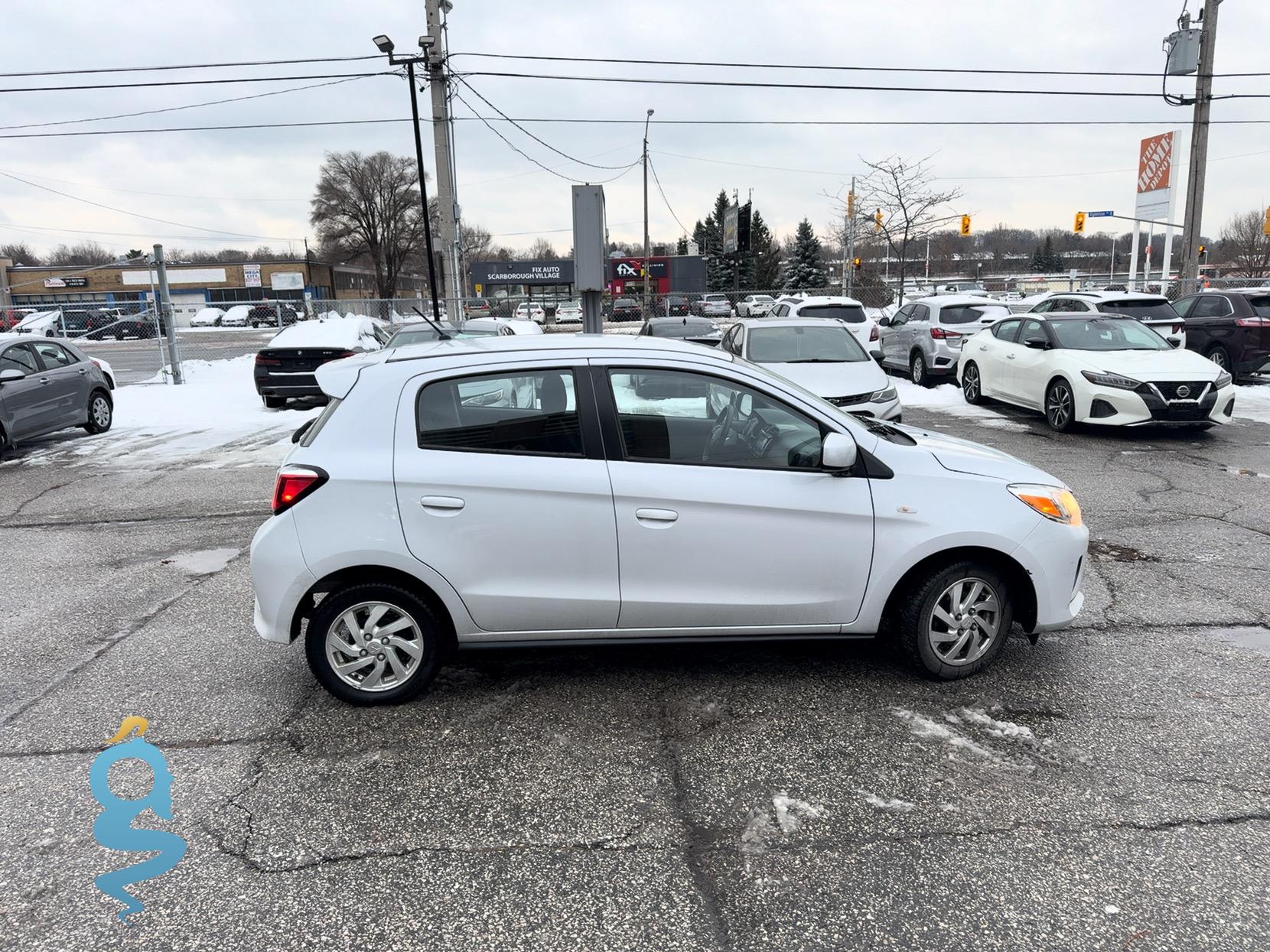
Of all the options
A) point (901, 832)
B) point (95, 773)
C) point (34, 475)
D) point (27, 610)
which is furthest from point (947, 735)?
point (34, 475)

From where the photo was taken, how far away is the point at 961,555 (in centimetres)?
407

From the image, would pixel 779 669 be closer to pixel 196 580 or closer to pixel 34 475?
pixel 196 580

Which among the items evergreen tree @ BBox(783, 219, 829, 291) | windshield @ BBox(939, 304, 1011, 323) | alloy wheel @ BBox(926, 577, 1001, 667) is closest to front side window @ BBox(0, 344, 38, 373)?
alloy wheel @ BBox(926, 577, 1001, 667)

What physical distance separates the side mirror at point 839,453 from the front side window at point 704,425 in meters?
0.09

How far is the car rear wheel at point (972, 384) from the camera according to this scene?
46.3 feet

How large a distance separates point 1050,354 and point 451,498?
10.5 metres

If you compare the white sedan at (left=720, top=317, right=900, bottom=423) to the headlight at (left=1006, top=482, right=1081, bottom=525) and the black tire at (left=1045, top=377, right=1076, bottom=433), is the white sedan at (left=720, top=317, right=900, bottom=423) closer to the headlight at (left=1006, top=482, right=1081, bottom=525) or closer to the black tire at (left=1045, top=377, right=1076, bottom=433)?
the black tire at (left=1045, top=377, right=1076, bottom=433)

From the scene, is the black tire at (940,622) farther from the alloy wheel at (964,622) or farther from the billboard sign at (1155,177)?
the billboard sign at (1155,177)

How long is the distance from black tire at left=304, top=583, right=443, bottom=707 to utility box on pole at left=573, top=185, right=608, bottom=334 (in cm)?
534

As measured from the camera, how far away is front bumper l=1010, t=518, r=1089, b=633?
13.3 feet

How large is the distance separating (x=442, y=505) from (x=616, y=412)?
0.89 metres

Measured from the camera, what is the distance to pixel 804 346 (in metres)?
10.9

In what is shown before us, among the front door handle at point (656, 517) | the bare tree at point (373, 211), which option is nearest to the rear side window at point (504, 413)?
the front door handle at point (656, 517)

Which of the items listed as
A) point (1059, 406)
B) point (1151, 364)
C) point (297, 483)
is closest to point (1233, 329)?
point (1151, 364)
